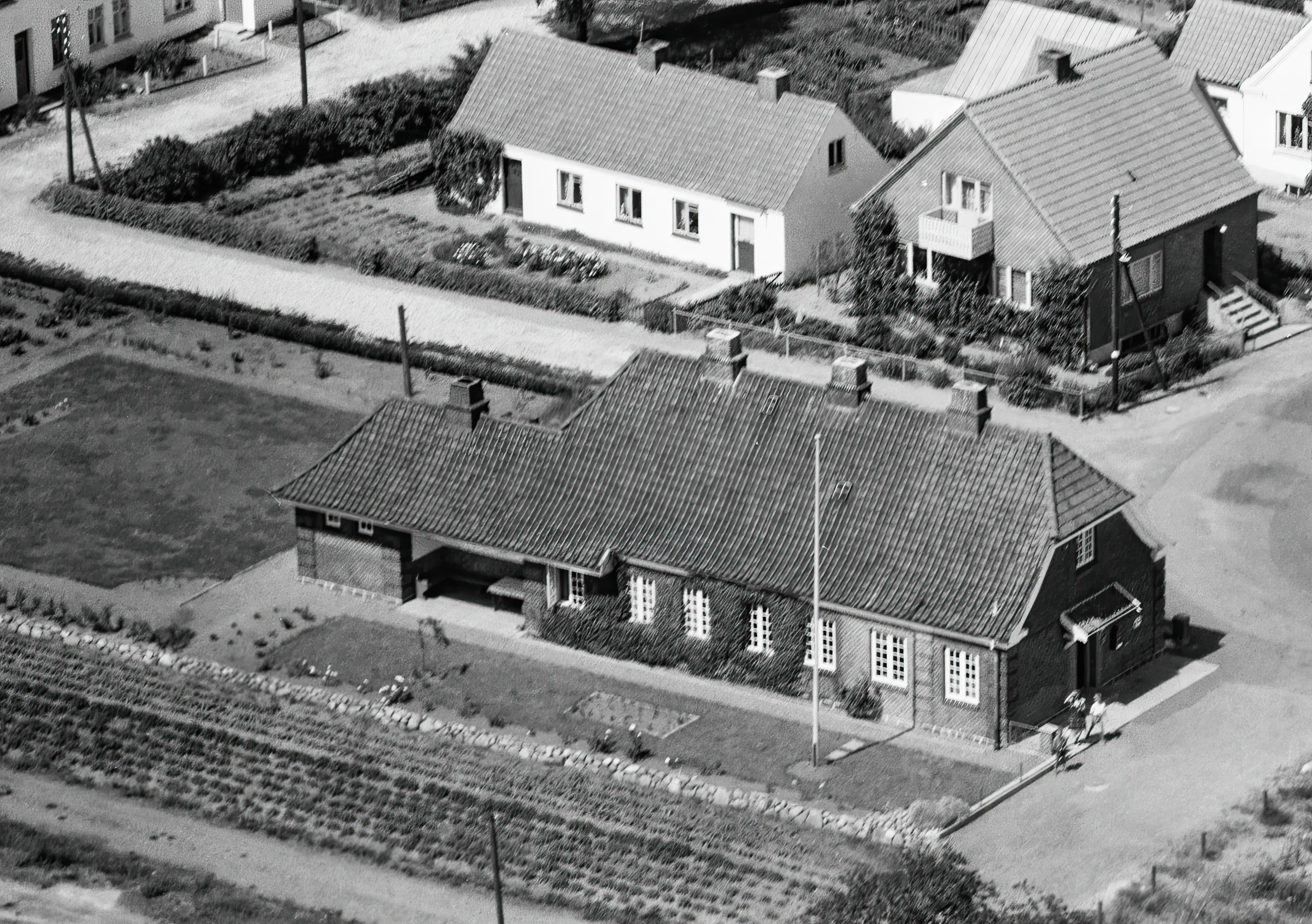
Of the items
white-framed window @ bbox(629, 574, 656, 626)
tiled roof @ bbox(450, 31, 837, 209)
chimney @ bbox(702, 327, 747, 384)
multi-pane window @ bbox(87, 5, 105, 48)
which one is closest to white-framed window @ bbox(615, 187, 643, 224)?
tiled roof @ bbox(450, 31, 837, 209)

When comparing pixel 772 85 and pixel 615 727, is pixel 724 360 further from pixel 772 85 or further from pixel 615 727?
pixel 772 85

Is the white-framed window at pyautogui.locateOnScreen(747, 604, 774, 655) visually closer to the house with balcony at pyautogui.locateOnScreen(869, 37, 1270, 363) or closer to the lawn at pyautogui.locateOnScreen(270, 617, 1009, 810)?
the lawn at pyautogui.locateOnScreen(270, 617, 1009, 810)

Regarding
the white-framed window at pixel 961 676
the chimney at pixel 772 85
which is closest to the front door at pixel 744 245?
the chimney at pixel 772 85

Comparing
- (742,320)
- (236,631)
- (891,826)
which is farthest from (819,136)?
(891,826)

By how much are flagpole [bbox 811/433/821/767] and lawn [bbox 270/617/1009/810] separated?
434 millimetres

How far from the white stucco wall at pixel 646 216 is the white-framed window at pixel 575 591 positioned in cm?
2482

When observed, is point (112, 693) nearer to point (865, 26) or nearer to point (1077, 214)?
point (1077, 214)

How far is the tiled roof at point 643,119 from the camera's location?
10250cm

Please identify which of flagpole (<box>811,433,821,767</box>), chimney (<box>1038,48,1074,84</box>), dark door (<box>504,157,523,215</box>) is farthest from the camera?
dark door (<box>504,157,523,215</box>)

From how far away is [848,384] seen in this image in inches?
3086

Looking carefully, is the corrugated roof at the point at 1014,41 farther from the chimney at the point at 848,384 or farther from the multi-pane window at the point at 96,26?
the chimney at the point at 848,384

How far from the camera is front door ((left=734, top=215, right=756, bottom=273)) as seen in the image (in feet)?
337

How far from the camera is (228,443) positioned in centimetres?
9262

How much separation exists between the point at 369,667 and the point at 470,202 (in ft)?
109
